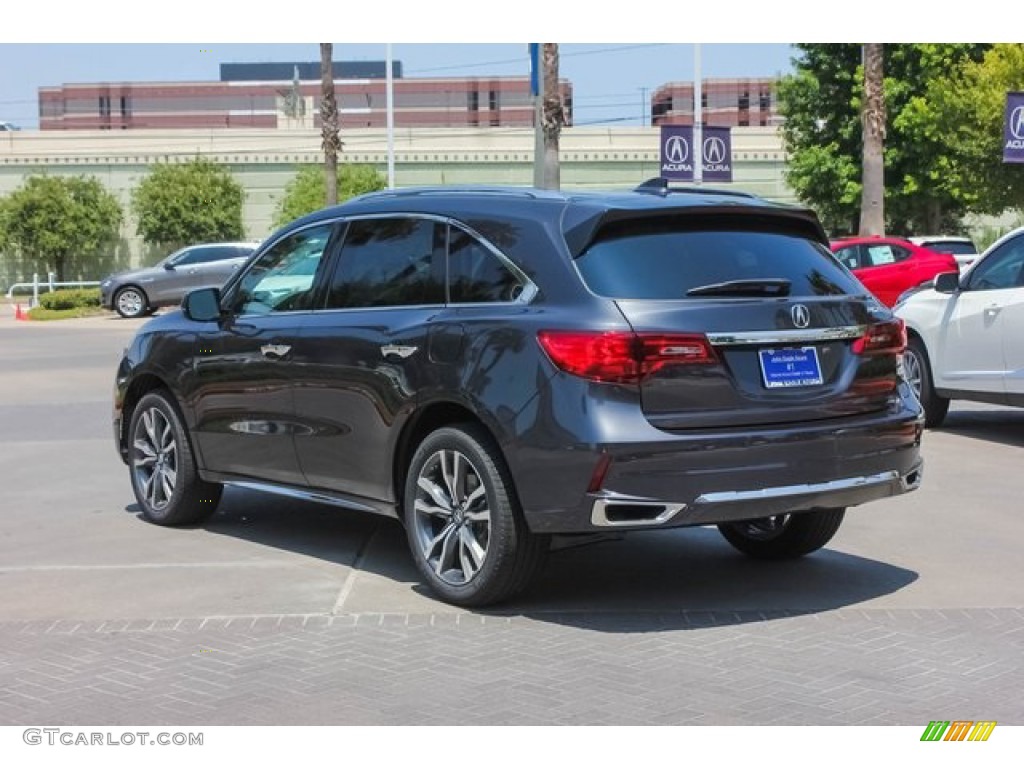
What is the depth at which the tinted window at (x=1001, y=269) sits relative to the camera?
1211 cm

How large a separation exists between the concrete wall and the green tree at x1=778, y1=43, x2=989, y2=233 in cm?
812

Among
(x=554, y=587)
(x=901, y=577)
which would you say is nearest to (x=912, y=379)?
(x=901, y=577)

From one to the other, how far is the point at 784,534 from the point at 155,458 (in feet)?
12.1

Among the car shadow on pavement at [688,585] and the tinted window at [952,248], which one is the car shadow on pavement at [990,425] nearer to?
the car shadow on pavement at [688,585]

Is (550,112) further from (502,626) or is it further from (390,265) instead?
(502,626)

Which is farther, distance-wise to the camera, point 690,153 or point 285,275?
point 690,153

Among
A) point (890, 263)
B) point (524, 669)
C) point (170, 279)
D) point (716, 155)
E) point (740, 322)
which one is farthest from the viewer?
point (170, 279)

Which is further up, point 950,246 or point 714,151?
point 714,151

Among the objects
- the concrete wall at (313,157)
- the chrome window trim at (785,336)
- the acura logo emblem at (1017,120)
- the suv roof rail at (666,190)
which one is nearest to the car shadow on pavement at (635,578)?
the chrome window trim at (785,336)

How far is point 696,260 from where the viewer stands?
6496mm

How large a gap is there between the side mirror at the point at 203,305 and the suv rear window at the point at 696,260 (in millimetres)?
2743

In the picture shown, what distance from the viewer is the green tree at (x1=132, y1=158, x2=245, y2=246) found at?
54.0 metres

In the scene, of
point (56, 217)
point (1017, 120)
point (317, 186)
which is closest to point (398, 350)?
point (1017, 120)

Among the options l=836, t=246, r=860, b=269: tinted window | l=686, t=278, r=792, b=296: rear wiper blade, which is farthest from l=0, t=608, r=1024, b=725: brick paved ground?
l=836, t=246, r=860, b=269: tinted window
